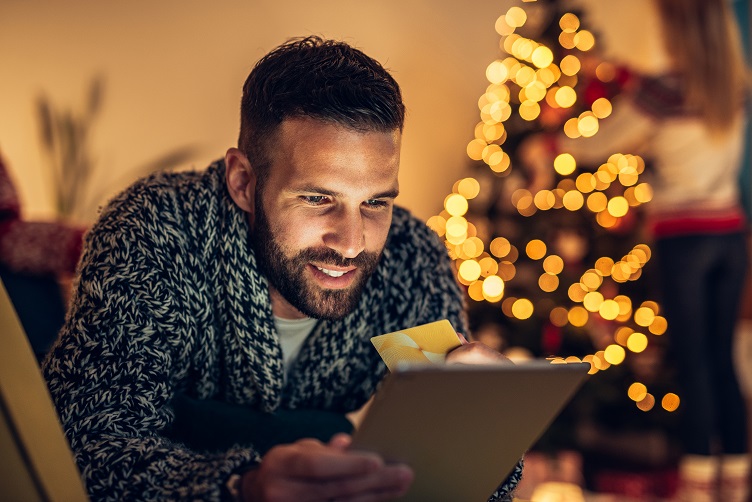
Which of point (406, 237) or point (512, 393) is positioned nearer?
point (512, 393)

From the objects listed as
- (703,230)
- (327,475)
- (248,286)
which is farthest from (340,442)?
(703,230)

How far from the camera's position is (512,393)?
80 cm

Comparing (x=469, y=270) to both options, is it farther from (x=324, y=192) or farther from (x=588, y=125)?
(x=324, y=192)

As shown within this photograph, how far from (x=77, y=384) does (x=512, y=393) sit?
1.96 ft

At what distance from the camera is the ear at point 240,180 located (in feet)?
4.08

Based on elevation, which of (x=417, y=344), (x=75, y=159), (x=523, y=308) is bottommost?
(x=523, y=308)

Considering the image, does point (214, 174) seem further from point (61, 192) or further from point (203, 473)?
point (61, 192)

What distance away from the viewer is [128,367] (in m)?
1.05

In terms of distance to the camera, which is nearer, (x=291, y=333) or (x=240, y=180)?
(x=240, y=180)

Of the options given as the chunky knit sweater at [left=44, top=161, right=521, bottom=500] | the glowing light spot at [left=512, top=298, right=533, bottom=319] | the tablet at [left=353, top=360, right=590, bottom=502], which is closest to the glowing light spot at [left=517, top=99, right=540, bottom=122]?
the glowing light spot at [left=512, top=298, right=533, bottom=319]

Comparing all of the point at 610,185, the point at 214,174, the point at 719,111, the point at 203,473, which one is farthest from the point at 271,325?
the point at 610,185

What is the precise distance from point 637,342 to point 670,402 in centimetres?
27

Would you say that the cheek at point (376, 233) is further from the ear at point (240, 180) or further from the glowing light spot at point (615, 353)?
the glowing light spot at point (615, 353)

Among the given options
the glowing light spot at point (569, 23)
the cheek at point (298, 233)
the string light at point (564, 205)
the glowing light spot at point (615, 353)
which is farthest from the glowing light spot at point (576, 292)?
the cheek at point (298, 233)
